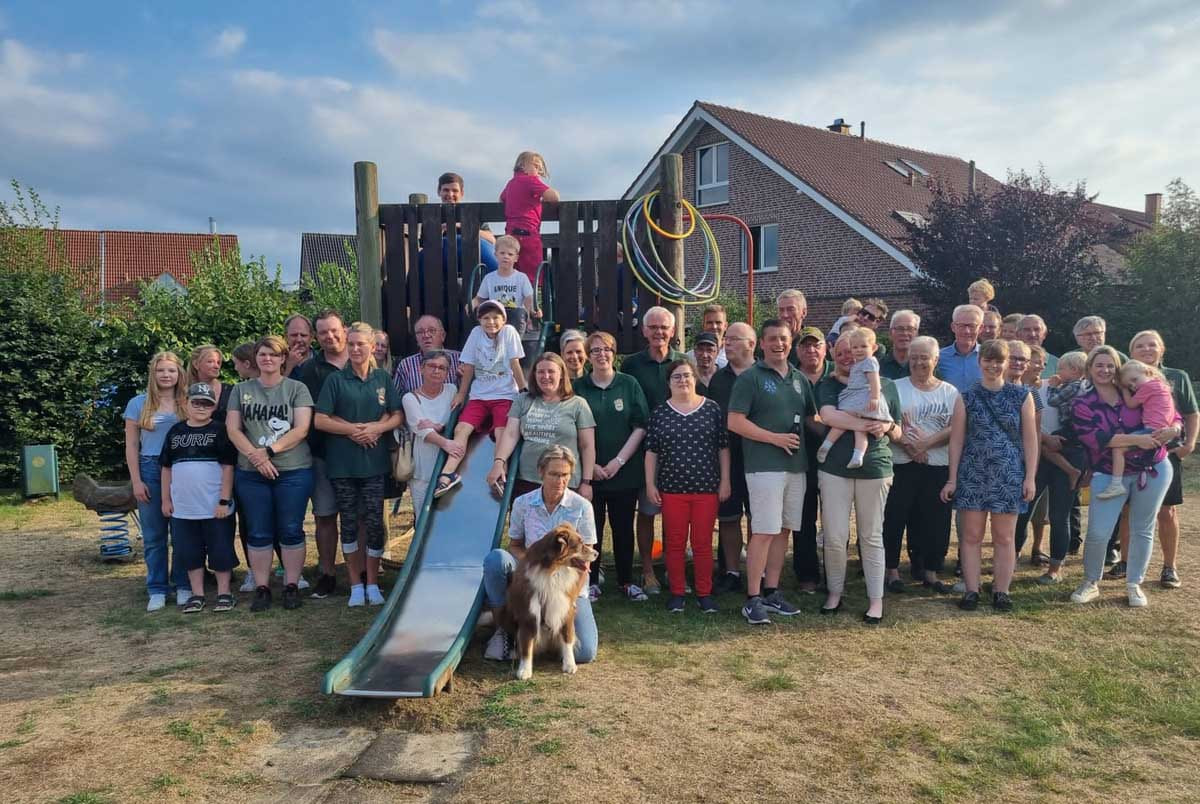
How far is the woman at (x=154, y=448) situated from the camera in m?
5.98

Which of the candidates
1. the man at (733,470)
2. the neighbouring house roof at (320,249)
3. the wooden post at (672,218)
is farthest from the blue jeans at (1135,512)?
the neighbouring house roof at (320,249)

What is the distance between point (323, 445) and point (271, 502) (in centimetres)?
53

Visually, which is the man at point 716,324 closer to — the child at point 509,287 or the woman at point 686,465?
the woman at point 686,465

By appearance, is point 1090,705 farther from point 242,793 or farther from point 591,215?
point 591,215

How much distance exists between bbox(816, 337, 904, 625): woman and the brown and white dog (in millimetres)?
1821

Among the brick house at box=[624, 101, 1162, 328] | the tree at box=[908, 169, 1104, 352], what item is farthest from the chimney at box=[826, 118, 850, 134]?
the tree at box=[908, 169, 1104, 352]

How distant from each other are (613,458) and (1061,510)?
356cm

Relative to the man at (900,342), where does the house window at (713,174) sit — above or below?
above

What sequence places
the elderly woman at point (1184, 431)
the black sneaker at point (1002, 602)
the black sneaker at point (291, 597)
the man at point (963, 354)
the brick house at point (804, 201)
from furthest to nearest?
the brick house at point (804, 201) → the man at point (963, 354) → the black sneaker at point (291, 597) → the elderly woman at point (1184, 431) → the black sneaker at point (1002, 602)

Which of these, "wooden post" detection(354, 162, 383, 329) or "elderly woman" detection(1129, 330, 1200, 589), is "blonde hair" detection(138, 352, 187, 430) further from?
"elderly woman" detection(1129, 330, 1200, 589)

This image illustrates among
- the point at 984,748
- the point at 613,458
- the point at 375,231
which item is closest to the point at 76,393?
the point at 375,231

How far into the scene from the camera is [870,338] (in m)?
5.42

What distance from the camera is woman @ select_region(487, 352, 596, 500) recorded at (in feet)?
17.8

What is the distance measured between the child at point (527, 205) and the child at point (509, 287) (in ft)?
1.54
